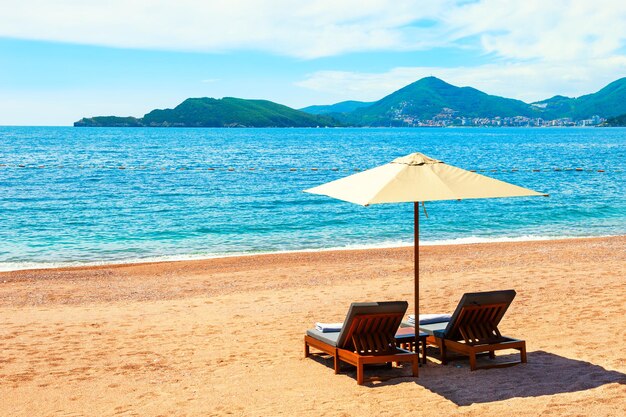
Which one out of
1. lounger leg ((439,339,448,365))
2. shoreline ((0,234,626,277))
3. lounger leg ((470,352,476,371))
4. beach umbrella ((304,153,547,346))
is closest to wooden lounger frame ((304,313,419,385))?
lounger leg ((439,339,448,365))

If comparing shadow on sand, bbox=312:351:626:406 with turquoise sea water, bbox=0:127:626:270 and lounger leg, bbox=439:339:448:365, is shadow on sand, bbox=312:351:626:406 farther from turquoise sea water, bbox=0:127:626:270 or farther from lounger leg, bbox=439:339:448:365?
turquoise sea water, bbox=0:127:626:270

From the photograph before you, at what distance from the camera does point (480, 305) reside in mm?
8852

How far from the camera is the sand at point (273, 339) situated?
25.6ft

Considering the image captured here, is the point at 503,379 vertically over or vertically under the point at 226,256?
over

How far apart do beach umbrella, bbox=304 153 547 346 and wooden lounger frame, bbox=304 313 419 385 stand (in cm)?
152

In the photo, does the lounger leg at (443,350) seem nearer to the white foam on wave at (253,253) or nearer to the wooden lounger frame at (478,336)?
the wooden lounger frame at (478,336)

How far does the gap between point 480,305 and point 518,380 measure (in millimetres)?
1016

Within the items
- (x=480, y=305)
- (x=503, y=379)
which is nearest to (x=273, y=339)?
(x=480, y=305)

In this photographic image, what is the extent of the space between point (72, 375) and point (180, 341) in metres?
2.04

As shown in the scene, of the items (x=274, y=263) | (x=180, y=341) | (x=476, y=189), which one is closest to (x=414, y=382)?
(x=476, y=189)

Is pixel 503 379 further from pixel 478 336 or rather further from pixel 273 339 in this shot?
pixel 273 339

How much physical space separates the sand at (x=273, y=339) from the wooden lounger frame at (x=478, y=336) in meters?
0.26

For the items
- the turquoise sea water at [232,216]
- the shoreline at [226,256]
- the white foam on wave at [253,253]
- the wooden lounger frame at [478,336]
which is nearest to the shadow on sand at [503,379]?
the wooden lounger frame at [478,336]

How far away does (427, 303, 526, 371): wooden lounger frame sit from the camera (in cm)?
893
